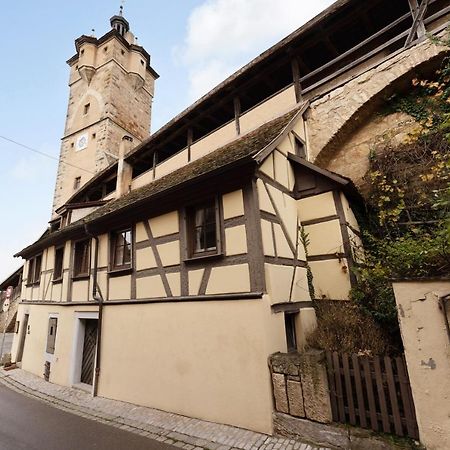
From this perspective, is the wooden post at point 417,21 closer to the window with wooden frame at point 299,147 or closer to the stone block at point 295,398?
the window with wooden frame at point 299,147

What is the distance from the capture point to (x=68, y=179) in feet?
66.8

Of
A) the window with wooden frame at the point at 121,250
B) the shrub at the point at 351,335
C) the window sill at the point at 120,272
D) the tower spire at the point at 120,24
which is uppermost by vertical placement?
the tower spire at the point at 120,24

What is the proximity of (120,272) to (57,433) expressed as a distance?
2.98 m

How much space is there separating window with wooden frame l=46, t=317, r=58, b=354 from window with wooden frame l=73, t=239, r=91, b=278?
165 cm

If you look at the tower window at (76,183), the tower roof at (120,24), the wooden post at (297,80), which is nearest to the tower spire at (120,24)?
the tower roof at (120,24)

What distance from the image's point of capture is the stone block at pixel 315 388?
3557 mm

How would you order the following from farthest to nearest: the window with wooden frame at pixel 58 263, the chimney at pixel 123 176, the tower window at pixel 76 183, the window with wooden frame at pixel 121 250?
the tower window at pixel 76 183 → the chimney at pixel 123 176 → the window with wooden frame at pixel 58 263 → the window with wooden frame at pixel 121 250

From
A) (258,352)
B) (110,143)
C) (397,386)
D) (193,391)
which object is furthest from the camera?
(110,143)

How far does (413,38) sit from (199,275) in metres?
7.29

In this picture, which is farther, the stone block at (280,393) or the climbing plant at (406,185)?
the climbing plant at (406,185)

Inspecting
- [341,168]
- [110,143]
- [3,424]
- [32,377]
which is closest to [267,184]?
[341,168]

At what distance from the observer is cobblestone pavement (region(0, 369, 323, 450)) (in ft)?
12.1

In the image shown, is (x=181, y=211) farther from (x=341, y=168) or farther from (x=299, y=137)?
(x=341, y=168)

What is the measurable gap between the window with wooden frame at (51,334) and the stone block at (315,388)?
7.39 meters
